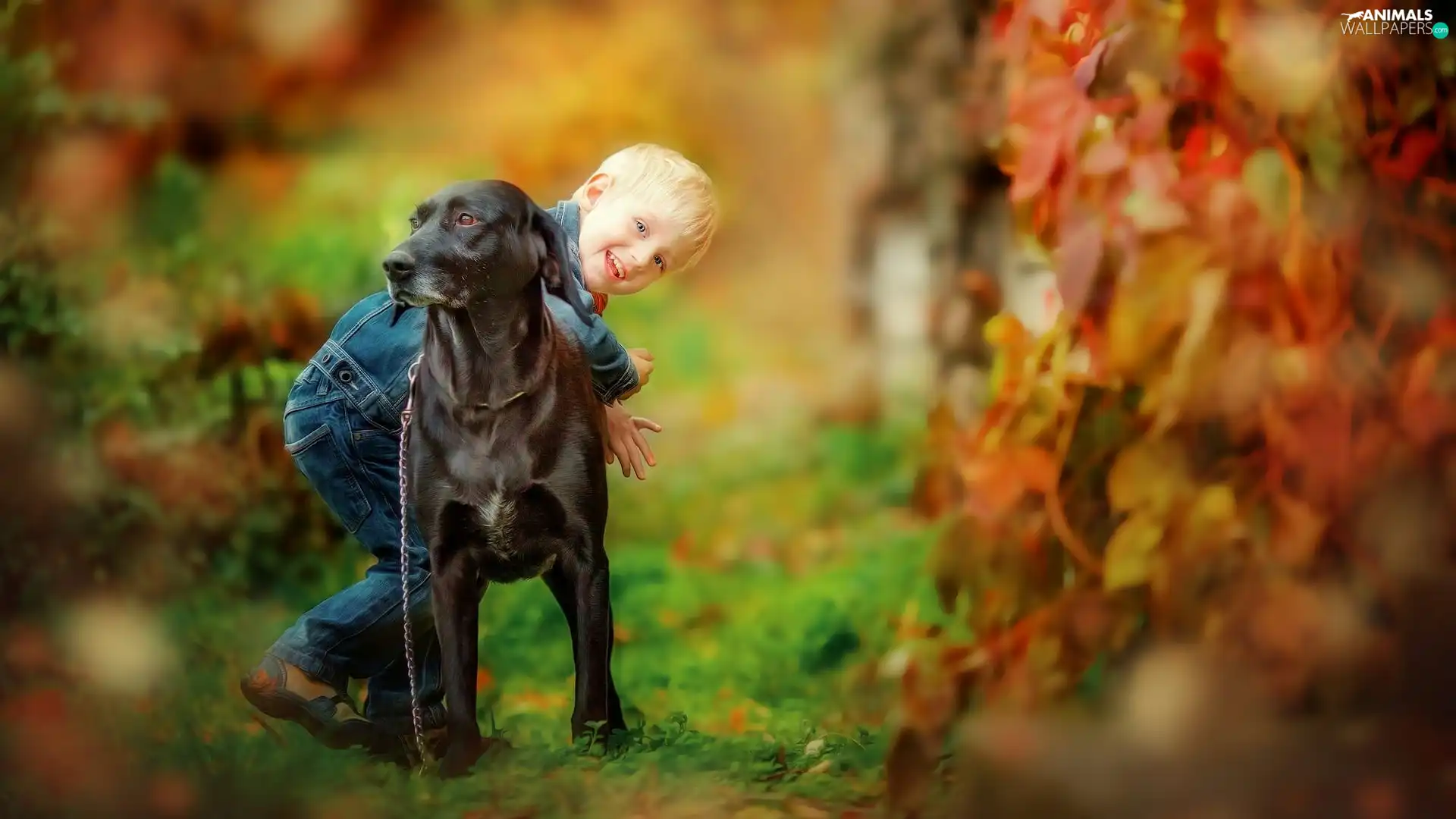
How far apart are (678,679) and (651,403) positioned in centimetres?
37

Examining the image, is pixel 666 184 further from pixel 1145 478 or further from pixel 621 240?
pixel 1145 478

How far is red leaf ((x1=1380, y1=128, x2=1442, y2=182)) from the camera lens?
1825mm

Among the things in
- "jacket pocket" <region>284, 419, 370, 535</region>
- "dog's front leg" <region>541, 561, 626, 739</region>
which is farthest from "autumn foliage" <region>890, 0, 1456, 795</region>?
"jacket pocket" <region>284, 419, 370, 535</region>

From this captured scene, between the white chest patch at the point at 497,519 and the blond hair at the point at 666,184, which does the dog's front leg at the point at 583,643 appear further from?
the blond hair at the point at 666,184

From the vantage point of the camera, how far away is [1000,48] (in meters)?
1.81

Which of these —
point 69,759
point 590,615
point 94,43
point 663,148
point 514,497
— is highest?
point 94,43

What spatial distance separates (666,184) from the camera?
1.83 metres

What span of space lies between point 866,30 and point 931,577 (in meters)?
0.74

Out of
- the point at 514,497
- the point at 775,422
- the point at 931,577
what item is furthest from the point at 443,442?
the point at 931,577

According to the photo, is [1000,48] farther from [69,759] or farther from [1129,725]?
[69,759]

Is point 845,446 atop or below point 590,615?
atop

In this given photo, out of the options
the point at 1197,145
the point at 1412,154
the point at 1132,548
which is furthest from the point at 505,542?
the point at 1412,154

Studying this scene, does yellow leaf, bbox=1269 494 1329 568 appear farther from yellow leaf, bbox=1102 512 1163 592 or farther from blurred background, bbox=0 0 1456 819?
yellow leaf, bbox=1102 512 1163 592

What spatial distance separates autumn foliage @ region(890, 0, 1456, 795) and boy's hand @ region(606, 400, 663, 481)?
1.28ft
